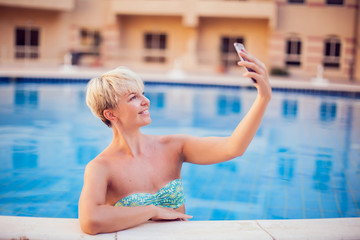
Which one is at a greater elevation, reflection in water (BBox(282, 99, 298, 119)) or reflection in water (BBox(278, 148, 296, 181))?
reflection in water (BBox(282, 99, 298, 119))

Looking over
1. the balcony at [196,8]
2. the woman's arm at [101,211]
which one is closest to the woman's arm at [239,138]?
the woman's arm at [101,211]

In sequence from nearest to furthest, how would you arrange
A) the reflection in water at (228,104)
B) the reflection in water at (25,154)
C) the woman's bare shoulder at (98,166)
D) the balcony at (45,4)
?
the woman's bare shoulder at (98,166) < the reflection in water at (25,154) < the reflection in water at (228,104) < the balcony at (45,4)

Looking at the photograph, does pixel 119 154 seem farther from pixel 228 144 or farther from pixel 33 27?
pixel 33 27

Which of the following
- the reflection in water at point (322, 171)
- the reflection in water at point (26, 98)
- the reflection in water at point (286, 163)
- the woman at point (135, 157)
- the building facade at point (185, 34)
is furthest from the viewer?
the building facade at point (185, 34)

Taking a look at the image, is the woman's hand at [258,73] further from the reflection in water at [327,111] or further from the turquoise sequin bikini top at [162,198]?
the reflection in water at [327,111]

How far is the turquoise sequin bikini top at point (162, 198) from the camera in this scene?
2074mm

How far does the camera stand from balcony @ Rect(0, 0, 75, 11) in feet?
64.3

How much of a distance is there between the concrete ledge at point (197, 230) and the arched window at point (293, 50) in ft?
64.6

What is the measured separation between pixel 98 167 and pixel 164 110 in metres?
8.91

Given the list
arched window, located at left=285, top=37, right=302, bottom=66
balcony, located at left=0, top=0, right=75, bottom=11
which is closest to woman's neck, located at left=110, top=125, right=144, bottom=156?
balcony, located at left=0, top=0, right=75, bottom=11

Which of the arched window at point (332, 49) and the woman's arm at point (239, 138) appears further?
the arched window at point (332, 49)

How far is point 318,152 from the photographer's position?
709cm

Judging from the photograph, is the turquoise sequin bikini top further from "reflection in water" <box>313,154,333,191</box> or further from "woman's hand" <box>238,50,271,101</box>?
"reflection in water" <box>313,154,333,191</box>

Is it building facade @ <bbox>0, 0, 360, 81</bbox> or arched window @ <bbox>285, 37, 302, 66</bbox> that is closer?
building facade @ <bbox>0, 0, 360, 81</bbox>
